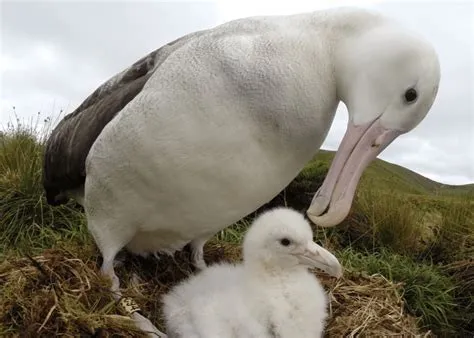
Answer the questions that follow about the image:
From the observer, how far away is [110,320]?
110 inches

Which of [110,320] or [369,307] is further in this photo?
[369,307]

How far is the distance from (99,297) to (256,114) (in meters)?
1.05

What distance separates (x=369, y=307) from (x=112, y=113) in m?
1.46

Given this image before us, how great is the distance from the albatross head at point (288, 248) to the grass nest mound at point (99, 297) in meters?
0.38

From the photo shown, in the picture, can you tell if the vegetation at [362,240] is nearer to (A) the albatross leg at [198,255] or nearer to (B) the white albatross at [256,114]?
(A) the albatross leg at [198,255]

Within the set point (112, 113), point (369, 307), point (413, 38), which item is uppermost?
point (413, 38)

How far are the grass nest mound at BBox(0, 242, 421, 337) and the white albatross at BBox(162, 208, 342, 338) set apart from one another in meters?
0.23

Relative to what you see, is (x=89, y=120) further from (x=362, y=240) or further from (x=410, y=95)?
(x=362, y=240)

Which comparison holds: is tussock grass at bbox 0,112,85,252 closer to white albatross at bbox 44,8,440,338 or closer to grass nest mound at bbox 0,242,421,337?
grass nest mound at bbox 0,242,421,337

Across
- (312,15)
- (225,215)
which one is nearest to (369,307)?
(225,215)

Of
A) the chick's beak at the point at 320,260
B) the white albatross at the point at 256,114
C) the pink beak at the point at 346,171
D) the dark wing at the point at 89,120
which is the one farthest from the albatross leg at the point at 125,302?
the pink beak at the point at 346,171

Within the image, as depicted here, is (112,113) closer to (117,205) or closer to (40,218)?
(117,205)

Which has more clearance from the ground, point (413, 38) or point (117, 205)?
point (413, 38)

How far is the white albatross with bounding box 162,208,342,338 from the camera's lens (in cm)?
274
